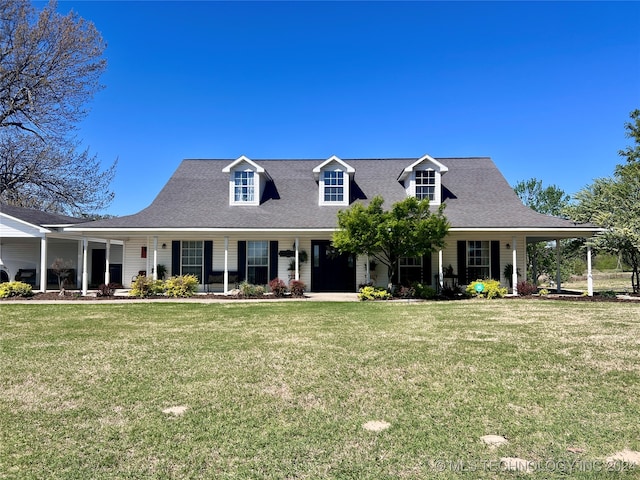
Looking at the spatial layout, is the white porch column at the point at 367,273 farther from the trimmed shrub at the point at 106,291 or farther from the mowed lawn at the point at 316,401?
the trimmed shrub at the point at 106,291

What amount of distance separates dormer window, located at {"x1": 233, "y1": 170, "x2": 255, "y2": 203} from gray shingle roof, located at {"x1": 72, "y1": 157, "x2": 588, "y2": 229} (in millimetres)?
602

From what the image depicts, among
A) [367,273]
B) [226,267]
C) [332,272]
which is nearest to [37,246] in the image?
[226,267]

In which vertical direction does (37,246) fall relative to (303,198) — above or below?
below

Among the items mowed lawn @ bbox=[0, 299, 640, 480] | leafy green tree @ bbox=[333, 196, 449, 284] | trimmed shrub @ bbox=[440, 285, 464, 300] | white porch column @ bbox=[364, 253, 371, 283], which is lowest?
mowed lawn @ bbox=[0, 299, 640, 480]

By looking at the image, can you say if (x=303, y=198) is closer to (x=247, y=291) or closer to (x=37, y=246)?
(x=247, y=291)

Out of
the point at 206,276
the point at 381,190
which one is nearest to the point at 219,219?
the point at 206,276

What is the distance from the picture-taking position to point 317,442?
352 centimetres

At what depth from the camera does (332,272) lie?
1756 centimetres

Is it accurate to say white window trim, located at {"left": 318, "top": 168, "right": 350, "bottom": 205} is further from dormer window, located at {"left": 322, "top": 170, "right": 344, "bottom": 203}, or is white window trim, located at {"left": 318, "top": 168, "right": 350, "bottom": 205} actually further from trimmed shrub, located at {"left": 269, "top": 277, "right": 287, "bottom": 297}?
trimmed shrub, located at {"left": 269, "top": 277, "right": 287, "bottom": 297}

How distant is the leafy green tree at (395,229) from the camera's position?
1391cm

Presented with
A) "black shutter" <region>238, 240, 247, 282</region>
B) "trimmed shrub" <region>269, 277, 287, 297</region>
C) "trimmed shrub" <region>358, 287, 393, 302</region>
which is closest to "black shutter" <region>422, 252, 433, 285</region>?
"trimmed shrub" <region>358, 287, 393, 302</region>

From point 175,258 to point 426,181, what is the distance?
37.8 feet

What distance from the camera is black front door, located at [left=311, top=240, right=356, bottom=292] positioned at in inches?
689

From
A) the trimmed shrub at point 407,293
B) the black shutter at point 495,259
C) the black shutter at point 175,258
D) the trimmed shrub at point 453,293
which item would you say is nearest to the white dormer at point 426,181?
the black shutter at point 495,259
